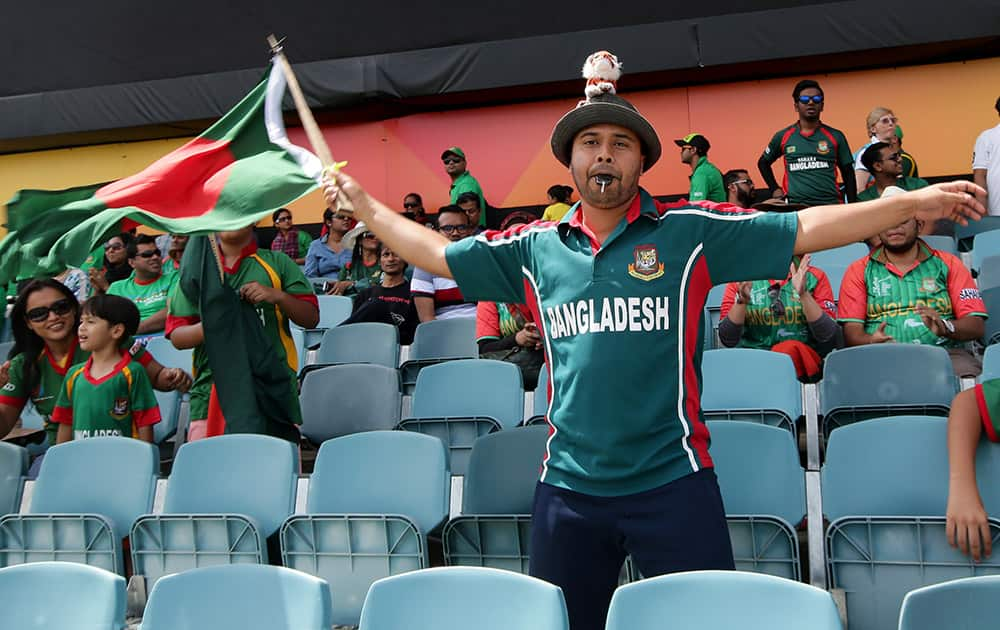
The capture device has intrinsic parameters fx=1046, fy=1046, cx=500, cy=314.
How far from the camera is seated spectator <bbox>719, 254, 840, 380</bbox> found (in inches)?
197

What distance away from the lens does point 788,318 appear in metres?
5.14

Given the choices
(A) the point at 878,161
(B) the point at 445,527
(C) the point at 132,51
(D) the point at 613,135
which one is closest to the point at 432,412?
(B) the point at 445,527

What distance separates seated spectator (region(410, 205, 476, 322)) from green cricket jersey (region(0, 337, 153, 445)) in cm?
200

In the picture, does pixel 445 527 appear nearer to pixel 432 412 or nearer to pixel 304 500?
pixel 304 500

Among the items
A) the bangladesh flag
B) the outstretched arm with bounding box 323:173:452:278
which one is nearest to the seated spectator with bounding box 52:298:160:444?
the bangladesh flag

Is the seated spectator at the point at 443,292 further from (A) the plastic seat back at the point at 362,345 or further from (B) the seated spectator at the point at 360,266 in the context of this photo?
(B) the seated spectator at the point at 360,266

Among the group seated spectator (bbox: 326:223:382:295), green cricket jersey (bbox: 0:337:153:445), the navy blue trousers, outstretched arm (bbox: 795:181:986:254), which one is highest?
seated spectator (bbox: 326:223:382:295)

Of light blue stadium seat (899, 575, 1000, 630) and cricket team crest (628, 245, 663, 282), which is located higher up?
cricket team crest (628, 245, 663, 282)

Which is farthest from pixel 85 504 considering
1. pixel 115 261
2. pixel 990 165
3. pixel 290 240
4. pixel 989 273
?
pixel 290 240

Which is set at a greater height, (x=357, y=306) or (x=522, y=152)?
(x=522, y=152)

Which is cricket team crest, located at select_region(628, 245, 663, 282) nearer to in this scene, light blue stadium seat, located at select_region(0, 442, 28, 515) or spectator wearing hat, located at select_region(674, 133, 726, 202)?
light blue stadium seat, located at select_region(0, 442, 28, 515)

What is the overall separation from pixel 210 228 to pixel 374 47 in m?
7.51

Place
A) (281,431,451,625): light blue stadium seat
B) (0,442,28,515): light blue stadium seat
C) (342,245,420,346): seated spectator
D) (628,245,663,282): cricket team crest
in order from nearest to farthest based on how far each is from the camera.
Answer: (628,245,663,282): cricket team crest → (281,431,451,625): light blue stadium seat → (0,442,28,515): light blue stadium seat → (342,245,420,346): seated spectator

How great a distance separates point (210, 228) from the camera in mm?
3701
